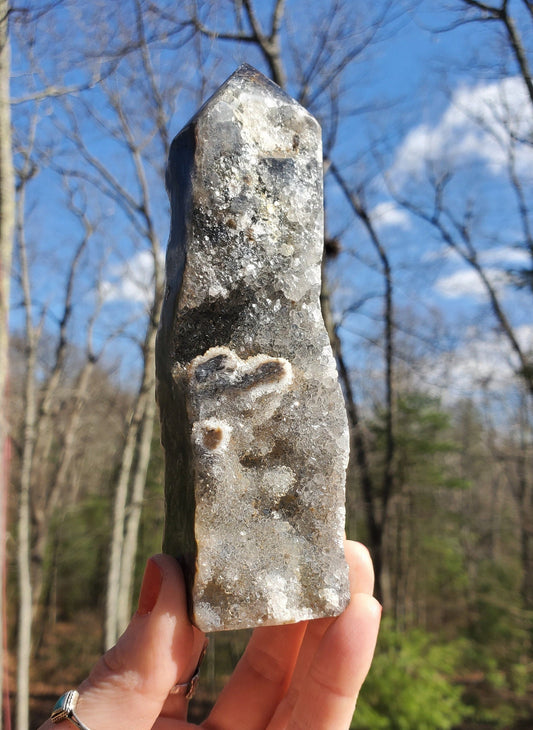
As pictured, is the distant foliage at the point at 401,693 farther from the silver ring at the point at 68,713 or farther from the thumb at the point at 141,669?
the silver ring at the point at 68,713

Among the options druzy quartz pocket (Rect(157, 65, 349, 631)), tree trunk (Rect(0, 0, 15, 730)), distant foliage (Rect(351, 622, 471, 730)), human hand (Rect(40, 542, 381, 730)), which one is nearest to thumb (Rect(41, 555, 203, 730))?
human hand (Rect(40, 542, 381, 730))

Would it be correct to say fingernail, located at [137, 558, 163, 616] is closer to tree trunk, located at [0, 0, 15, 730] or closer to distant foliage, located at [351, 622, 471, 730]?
tree trunk, located at [0, 0, 15, 730]

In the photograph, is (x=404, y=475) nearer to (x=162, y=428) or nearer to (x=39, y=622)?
(x=162, y=428)

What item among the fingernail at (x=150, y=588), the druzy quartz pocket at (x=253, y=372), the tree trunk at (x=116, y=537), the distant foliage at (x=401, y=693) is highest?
the druzy quartz pocket at (x=253, y=372)

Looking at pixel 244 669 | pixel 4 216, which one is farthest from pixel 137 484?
pixel 244 669

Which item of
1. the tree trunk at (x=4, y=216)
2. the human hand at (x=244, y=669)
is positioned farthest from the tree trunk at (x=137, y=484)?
the human hand at (x=244, y=669)

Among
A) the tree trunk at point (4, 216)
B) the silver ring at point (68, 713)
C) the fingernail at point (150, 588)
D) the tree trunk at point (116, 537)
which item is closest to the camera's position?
the silver ring at point (68, 713)

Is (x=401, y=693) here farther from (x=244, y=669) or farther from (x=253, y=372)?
(x=253, y=372)
